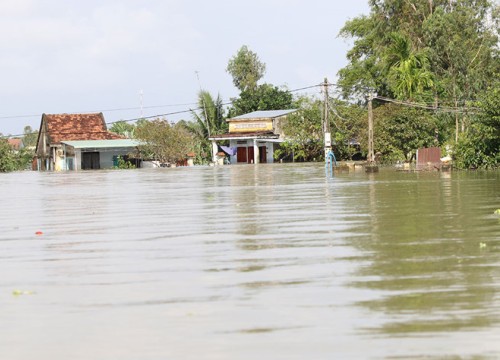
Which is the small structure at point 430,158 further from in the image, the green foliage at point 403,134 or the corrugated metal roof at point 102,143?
the corrugated metal roof at point 102,143

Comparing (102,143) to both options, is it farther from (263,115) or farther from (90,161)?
(263,115)


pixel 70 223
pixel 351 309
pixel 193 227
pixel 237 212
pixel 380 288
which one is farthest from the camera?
pixel 237 212

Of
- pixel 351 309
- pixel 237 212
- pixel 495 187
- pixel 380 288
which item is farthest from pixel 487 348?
pixel 495 187

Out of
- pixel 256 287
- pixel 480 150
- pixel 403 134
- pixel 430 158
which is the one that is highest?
pixel 403 134

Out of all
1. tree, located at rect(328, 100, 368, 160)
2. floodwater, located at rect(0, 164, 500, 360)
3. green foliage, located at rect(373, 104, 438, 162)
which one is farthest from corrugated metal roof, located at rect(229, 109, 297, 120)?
floodwater, located at rect(0, 164, 500, 360)

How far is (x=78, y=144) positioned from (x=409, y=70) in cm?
3401

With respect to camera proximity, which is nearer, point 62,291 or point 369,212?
point 62,291

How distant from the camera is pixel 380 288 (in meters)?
7.69

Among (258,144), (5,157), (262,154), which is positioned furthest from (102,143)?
(262,154)

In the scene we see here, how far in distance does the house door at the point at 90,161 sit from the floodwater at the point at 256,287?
2726 inches

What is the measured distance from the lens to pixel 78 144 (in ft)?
274

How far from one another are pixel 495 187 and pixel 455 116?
41304 mm

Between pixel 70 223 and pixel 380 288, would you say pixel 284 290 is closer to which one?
pixel 380 288

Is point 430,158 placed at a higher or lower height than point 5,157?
lower
